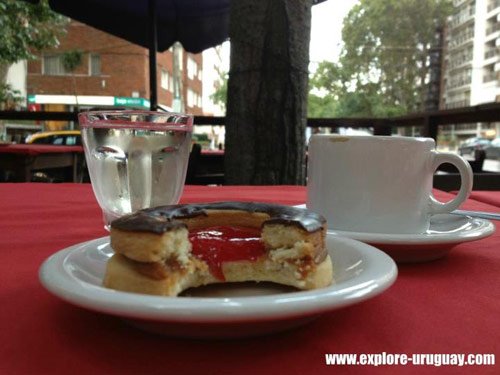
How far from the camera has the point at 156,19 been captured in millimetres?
3416

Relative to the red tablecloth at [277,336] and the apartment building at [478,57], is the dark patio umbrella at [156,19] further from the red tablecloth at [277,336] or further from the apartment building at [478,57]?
the apartment building at [478,57]

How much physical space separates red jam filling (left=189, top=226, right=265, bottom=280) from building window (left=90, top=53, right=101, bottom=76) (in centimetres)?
1709

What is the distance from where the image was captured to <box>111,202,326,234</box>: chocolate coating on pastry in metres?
0.36

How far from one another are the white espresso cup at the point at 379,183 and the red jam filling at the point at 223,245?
218 mm

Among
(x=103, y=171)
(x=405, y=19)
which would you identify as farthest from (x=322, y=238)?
(x=405, y=19)

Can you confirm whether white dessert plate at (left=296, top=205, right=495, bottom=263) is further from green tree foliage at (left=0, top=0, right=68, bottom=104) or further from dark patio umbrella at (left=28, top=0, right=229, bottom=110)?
green tree foliage at (left=0, top=0, right=68, bottom=104)

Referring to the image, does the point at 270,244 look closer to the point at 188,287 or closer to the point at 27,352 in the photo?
the point at 188,287

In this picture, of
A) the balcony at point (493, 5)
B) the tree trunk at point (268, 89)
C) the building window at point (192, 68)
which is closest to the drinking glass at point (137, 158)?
the tree trunk at point (268, 89)

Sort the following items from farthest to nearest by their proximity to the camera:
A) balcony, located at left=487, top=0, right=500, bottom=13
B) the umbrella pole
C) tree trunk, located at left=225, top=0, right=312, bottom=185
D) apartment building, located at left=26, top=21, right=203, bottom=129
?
balcony, located at left=487, top=0, right=500, bottom=13 < apartment building, located at left=26, top=21, right=203, bottom=129 < the umbrella pole < tree trunk, located at left=225, top=0, right=312, bottom=185

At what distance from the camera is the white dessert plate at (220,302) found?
10.8 inches

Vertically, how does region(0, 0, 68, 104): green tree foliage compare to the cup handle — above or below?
above

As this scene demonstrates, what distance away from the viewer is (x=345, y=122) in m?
3.20

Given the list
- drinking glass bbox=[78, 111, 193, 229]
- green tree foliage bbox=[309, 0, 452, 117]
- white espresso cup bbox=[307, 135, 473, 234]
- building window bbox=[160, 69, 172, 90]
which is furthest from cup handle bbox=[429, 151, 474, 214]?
building window bbox=[160, 69, 172, 90]

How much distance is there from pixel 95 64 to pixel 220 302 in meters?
17.4
